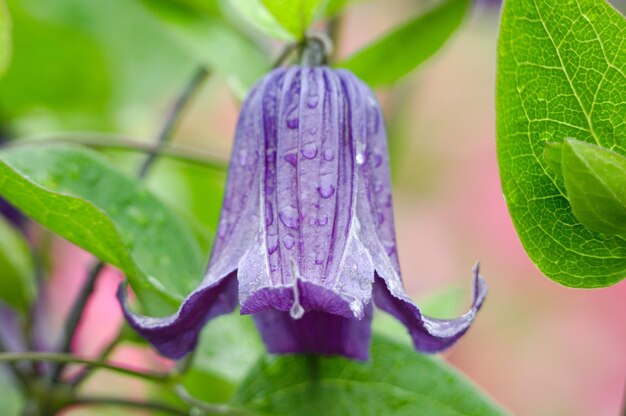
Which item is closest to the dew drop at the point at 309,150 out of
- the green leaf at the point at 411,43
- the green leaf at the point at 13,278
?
the green leaf at the point at 411,43

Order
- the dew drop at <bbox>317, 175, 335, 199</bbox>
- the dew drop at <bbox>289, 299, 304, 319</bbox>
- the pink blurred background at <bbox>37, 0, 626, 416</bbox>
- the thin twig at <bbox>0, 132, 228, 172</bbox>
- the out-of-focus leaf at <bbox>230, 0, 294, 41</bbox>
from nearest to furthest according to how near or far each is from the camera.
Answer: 1. the dew drop at <bbox>289, 299, 304, 319</bbox>
2. the dew drop at <bbox>317, 175, 335, 199</bbox>
3. the out-of-focus leaf at <bbox>230, 0, 294, 41</bbox>
4. the thin twig at <bbox>0, 132, 228, 172</bbox>
5. the pink blurred background at <bbox>37, 0, 626, 416</bbox>

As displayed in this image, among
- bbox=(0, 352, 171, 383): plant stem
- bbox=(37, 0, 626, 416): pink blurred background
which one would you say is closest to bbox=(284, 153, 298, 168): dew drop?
bbox=(0, 352, 171, 383): plant stem

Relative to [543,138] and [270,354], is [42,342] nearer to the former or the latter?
[270,354]

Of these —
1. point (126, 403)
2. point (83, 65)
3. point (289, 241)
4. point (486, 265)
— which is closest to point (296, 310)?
point (289, 241)

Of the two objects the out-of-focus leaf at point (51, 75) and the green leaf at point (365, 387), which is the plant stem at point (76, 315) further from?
the out-of-focus leaf at point (51, 75)

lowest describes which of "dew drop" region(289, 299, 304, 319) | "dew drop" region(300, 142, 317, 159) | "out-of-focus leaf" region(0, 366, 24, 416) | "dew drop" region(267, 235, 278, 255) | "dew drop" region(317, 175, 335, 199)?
"out-of-focus leaf" region(0, 366, 24, 416)

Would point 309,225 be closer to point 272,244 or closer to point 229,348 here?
point 272,244

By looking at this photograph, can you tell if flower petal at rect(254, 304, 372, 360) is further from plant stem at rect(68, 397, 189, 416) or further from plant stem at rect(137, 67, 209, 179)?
plant stem at rect(137, 67, 209, 179)
